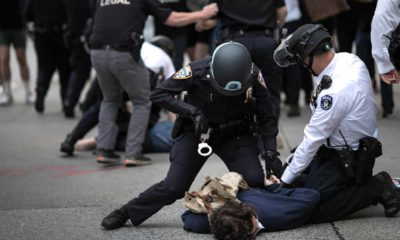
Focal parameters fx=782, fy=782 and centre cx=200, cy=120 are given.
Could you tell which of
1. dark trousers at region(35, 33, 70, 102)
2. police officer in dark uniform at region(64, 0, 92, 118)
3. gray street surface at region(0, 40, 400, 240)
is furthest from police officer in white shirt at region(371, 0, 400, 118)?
dark trousers at region(35, 33, 70, 102)

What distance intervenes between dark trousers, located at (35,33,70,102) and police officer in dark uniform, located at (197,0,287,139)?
3824mm

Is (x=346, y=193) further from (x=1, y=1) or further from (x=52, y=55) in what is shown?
(x=1, y=1)

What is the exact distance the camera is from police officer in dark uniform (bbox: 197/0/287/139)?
6512 mm

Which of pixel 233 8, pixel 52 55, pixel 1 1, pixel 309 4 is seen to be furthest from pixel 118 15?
pixel 1 1

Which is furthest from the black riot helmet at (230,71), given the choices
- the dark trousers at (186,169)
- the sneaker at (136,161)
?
the sneaker at (136,161)

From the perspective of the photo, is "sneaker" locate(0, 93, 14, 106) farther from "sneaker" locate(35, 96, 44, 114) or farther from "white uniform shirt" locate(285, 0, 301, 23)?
"white uniform shirt" locate(285, 0, 301, 23)

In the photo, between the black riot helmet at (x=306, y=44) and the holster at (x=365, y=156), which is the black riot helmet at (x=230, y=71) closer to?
the black riot helmet at (x=306, y=44)

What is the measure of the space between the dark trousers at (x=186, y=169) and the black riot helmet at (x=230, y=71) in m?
0.47

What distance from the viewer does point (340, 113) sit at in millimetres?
4867

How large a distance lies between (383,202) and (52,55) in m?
6.00

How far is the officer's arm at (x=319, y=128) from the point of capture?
4.85m

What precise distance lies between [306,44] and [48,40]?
5564 mm

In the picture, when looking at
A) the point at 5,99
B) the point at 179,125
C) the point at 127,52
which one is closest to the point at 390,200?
the point at 179,125

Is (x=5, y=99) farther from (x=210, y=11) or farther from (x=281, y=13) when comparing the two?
(x=281, y=13)
